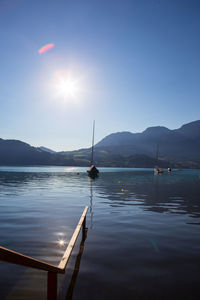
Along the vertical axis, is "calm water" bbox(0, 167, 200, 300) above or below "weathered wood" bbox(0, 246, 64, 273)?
below

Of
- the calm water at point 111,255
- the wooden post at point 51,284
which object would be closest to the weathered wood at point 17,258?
the wooden post at point 51,284

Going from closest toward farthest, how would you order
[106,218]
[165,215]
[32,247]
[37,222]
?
[32,247] → [37,222] → [106,218] → [165,215]

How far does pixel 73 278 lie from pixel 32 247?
3485 mm

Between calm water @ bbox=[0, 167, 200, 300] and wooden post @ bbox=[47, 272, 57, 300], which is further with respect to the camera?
calm water @ bbox=[0, 167, 200, 300]

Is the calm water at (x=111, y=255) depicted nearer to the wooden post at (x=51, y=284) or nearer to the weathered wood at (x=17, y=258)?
the wooden post at (x=51, y=284)

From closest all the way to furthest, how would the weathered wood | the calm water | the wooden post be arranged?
the weathered wood → the wooden post → the calm water

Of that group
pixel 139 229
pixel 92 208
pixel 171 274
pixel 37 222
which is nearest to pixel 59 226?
pixel 37 222

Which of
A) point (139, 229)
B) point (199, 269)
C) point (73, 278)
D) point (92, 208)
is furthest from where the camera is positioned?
point (92, 208)

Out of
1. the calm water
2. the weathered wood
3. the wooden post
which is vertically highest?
the weathered wood

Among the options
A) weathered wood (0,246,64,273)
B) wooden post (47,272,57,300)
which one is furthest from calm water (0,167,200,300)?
weathered wood (0,246,64,273)

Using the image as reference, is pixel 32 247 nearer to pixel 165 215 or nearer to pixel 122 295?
pixel 122 295

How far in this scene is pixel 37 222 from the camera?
44.2 feet

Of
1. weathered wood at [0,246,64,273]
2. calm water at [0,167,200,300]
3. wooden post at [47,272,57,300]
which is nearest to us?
weathered wood at [0,246,64,273]

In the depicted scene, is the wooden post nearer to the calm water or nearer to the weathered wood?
the weathered wood
